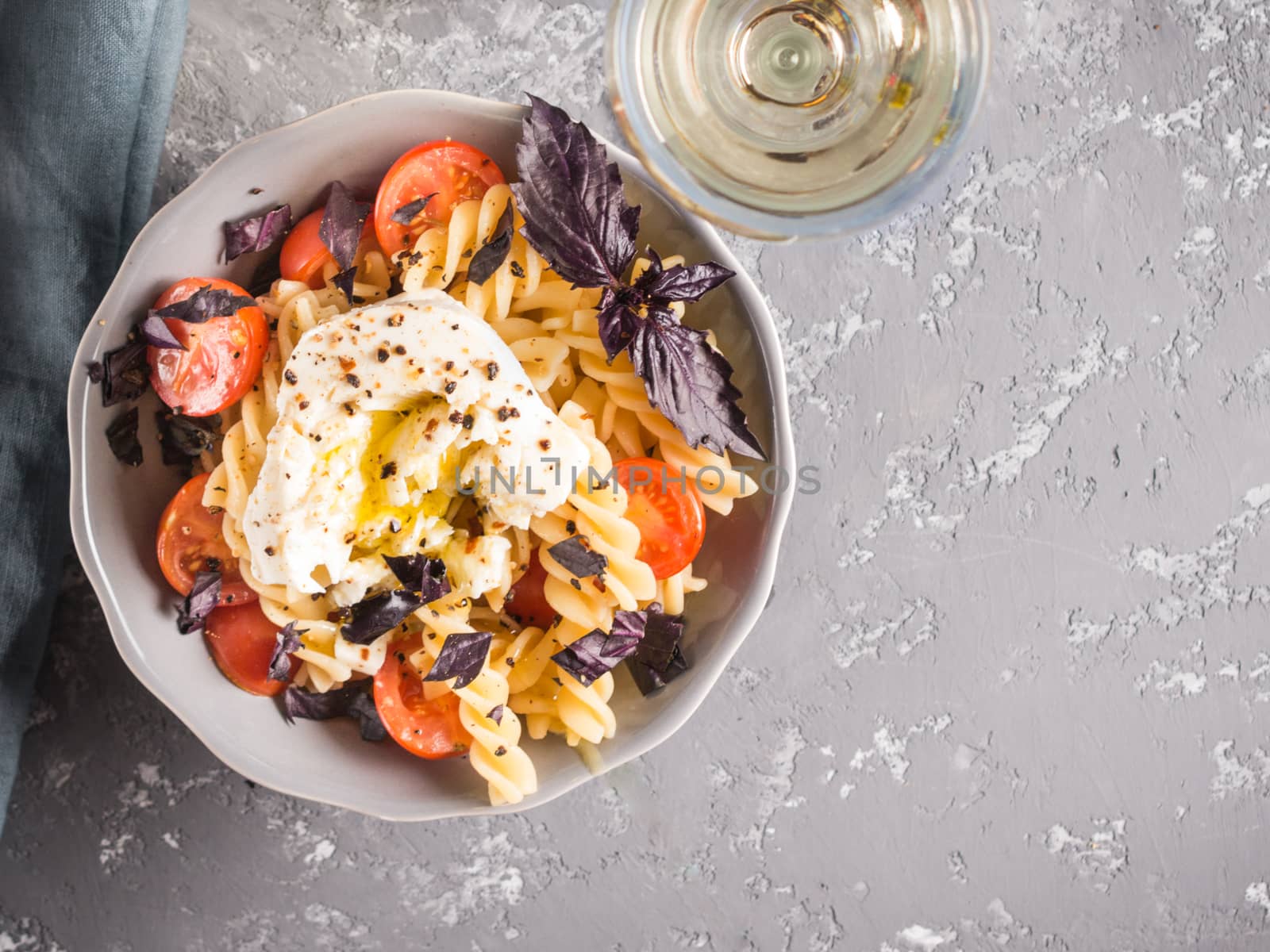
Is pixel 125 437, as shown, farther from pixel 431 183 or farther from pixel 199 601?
pixel 431 183

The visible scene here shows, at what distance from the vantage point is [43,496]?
290 cm

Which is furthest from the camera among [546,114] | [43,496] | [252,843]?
[252,843]

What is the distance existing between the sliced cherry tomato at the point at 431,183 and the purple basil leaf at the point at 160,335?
0.58 m

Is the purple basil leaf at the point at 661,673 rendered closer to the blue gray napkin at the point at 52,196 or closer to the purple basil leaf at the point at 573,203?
the purple basil leaf at the point at 573,203

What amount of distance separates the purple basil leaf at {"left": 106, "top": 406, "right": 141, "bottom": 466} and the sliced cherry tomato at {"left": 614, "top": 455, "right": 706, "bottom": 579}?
130cm

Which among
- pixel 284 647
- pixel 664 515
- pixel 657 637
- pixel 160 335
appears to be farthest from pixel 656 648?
pixel 160 335

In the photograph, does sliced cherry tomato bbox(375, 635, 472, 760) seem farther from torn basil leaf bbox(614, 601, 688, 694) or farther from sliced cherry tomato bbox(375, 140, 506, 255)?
sliced cherry tomato bbox(375, 140, 506, 255)

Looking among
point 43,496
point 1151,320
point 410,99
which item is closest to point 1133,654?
point 1151,320

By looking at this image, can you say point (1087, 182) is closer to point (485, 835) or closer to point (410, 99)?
point (410, 99)

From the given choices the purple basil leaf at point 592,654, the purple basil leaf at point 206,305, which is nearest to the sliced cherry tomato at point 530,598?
the purple basil leaf at point 592,654

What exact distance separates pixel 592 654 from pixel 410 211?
1.26 meters

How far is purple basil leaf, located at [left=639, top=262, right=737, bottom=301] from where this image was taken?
98.6 inches

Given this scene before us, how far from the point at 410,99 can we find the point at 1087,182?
6.96 feet

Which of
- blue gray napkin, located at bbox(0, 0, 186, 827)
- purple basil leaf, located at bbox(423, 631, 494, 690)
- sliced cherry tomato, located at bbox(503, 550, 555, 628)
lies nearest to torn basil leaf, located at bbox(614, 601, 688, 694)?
sliced cherry tomato, located at bbox(503, 550, 555, 628)
